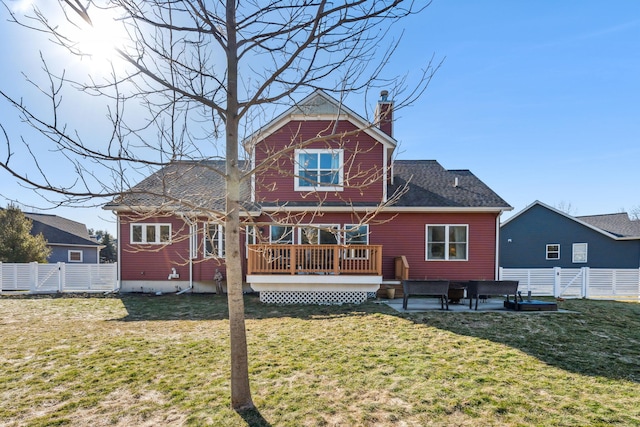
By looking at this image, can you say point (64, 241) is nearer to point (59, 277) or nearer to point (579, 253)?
point (59, 277)

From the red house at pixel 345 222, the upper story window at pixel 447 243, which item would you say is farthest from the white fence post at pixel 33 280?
the upper story window at pixel 447 243

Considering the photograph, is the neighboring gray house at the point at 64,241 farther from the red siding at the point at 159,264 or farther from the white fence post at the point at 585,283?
the white fence post at the point at 585,283

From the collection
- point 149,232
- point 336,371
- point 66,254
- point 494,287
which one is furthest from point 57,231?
point 494,287

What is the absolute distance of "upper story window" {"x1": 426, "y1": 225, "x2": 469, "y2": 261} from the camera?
12242mm

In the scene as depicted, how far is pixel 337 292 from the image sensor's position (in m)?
10.6

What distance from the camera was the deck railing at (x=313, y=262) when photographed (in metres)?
10.1

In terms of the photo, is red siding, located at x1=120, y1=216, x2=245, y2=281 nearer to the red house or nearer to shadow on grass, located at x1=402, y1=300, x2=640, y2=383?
the red house

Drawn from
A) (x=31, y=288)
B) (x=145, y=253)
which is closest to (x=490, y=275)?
(x=145, y=253)

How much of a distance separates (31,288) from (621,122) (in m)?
31.5

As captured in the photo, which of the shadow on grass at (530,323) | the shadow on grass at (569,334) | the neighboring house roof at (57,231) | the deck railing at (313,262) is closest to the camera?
the shadow on grass at (569,334)

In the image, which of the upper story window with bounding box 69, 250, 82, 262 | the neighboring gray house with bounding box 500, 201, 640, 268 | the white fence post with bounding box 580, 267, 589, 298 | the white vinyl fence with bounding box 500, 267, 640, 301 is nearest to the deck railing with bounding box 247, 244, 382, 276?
the white vinyl fence with bounding box 500, 267, 640, 301

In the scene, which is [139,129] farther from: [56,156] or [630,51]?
[630,51]

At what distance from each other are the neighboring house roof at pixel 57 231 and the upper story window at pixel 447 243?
29604mm

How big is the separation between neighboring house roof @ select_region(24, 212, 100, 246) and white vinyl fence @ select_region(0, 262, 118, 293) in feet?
50.6
